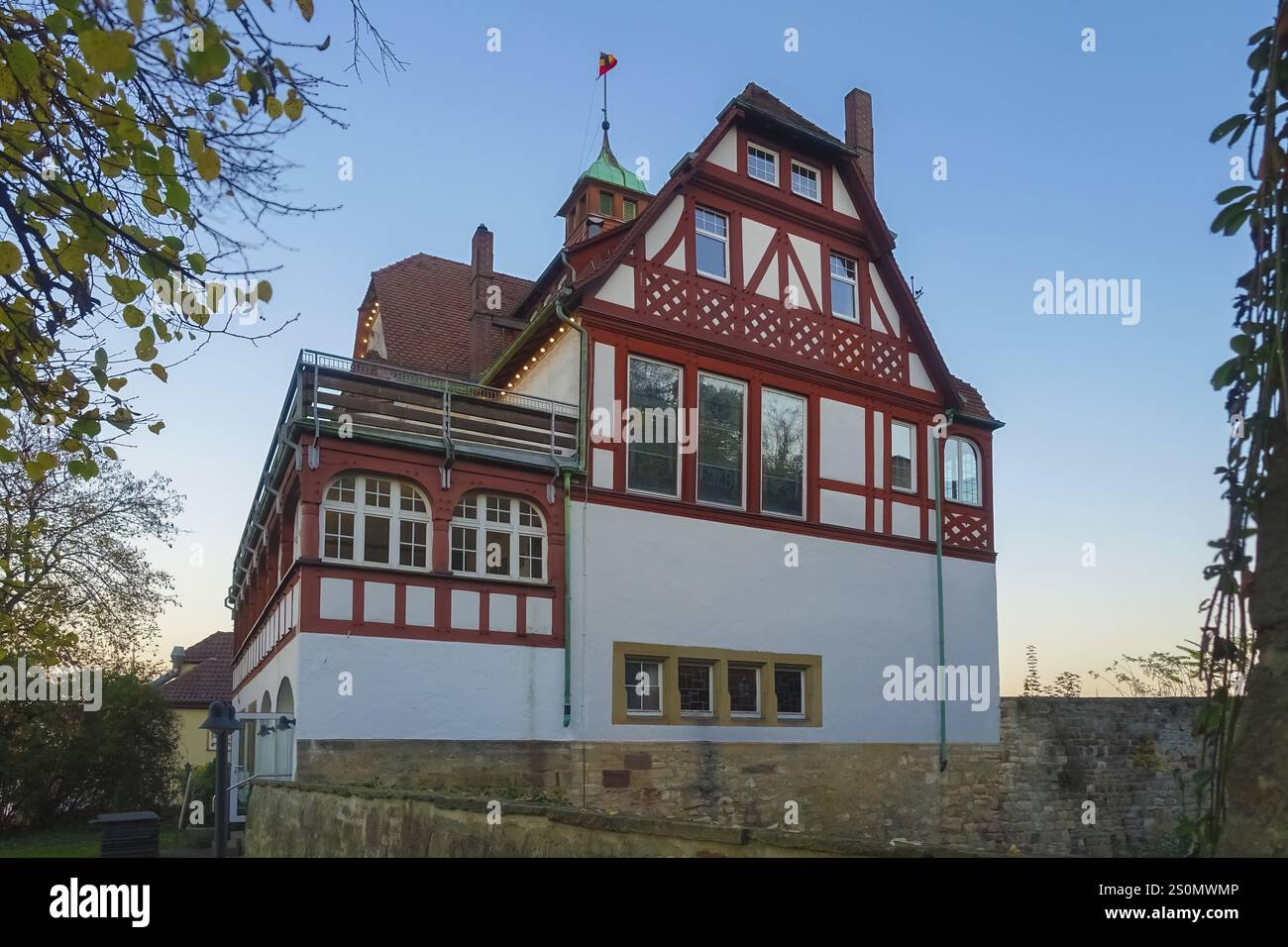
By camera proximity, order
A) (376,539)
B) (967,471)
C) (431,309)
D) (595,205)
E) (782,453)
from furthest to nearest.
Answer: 1. (431,309)
2. (595,205)
3. (967,471)
4. (782,453)
5. (376,539)

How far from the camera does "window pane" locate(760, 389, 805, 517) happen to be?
18109 millimetres

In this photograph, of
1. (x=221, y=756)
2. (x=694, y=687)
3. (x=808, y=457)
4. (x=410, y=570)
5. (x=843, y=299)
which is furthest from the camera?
(x=843, y=299)

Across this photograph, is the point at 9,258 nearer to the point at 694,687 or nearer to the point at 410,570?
the point at 410,570

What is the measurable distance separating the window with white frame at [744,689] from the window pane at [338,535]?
596 cm

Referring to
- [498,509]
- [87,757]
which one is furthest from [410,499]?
[87,757]

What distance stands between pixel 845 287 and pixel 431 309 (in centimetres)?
959

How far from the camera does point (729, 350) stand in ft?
58.5

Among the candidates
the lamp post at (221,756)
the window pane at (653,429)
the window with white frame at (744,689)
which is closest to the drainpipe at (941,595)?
the window with white frame at (744,689)

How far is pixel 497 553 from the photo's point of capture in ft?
51.2

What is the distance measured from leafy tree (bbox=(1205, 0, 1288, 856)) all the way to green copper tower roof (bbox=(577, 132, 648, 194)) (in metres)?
23.1

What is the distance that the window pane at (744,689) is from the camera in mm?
17031
